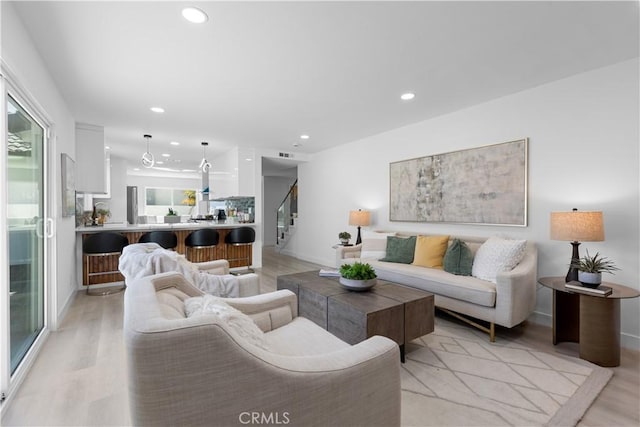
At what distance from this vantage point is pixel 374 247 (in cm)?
423

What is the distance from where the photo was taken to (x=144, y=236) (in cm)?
462

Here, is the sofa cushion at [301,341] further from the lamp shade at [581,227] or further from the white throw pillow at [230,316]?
the lamp shade at [581,227]

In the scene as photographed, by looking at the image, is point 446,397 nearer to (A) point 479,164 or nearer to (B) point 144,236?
(A) point 479,164

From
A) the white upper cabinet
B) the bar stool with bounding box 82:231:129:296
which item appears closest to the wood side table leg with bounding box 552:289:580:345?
the bar stool with bounding box 82:231:129:296

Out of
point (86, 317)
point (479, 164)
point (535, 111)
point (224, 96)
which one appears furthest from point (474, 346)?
point (86, 317)

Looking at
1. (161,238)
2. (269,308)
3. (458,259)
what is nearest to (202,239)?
(161,238)

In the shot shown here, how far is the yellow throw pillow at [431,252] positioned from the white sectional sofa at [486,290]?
0.43ft

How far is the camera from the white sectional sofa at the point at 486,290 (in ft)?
8.48

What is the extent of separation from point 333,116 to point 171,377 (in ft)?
12.7

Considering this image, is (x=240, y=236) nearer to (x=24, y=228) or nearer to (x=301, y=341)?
(x=24, y=228)

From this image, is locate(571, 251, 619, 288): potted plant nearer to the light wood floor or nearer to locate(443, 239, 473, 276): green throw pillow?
the light wood floor

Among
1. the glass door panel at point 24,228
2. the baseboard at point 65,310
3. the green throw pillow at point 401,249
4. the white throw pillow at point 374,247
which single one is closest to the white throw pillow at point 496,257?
the green throw pillow at point 401,249

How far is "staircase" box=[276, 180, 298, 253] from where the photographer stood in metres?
8.00

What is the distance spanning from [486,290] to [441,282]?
446 mm
